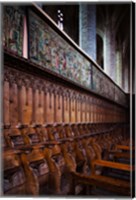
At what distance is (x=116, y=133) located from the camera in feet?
26.6

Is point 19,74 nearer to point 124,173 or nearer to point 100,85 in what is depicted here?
point 124,173

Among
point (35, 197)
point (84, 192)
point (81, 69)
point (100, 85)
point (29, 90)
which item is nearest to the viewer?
point (35, 197)

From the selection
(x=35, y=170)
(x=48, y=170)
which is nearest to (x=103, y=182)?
(x=48, y=170)

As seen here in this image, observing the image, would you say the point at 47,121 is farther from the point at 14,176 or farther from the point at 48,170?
the point at 14,176

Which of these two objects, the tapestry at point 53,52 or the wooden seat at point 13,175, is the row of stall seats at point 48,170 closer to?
the wooden seat at point 13,175

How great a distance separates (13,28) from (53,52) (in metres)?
1.71

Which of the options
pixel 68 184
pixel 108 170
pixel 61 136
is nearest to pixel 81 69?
pixel 61 136

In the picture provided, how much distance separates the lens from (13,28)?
392cm

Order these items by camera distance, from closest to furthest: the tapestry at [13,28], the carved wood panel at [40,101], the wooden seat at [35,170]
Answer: the wooden seat at [35,170] < the tapestry at [13,28] < the carved wood panel at [40,101]

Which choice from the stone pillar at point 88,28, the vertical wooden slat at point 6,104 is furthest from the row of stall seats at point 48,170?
the stone pillar at point 88,28

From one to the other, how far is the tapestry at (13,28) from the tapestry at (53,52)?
1.14ft

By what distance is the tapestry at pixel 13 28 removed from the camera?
3.69 metres

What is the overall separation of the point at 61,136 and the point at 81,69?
339cm

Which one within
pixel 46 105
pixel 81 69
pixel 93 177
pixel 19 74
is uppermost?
pixel 81 69
